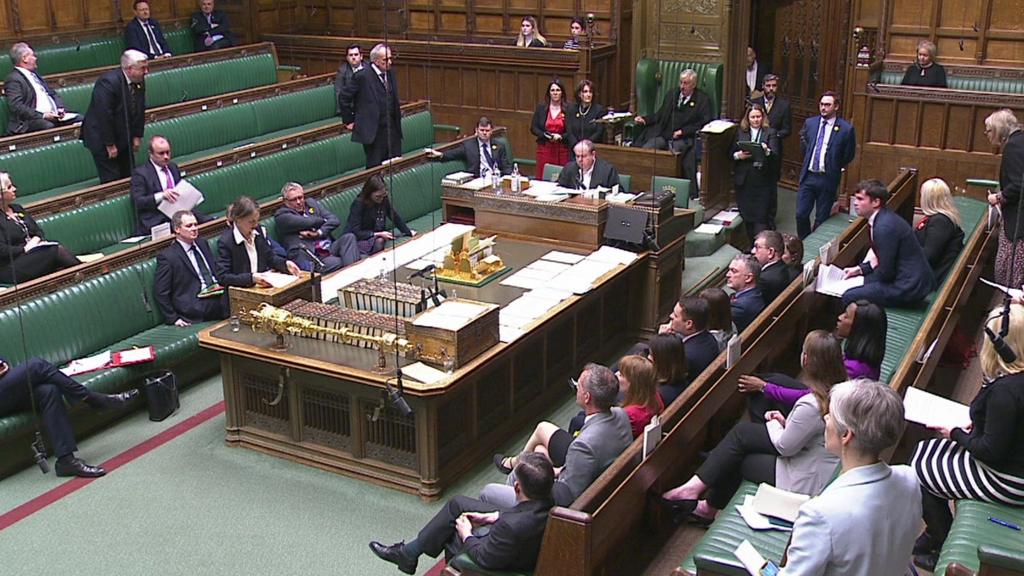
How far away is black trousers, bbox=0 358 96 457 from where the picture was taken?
5.46 meters

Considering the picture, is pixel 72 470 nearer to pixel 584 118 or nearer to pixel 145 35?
pixel 584 118

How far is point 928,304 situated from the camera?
6383mm

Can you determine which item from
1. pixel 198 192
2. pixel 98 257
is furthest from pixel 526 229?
pixel 98 257

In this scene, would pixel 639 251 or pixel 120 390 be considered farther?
pixel 639 251

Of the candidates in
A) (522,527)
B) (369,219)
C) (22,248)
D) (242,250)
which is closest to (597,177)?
(369,219)

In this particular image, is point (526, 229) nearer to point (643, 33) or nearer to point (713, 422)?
point (713, 422)

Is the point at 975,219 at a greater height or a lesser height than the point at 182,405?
greater

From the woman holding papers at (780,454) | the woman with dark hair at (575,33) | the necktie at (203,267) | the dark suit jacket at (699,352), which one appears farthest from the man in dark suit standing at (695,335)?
the woman with dark hair at (575,33)

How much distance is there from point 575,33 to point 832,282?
6285 mm

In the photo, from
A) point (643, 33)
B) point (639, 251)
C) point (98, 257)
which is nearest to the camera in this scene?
point (98, 257)

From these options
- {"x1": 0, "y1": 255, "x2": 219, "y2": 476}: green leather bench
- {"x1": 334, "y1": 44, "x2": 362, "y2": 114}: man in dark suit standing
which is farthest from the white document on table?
{"x1": 334, "y1": 44, "x2": 362, "y2": 114}: man in dark suit standing

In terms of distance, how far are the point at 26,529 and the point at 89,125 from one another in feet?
12.9

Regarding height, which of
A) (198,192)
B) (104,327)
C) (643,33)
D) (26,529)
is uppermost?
(643,33)

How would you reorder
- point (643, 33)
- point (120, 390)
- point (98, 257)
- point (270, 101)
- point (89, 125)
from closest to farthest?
point (120, 390), point (98, 257), point (89, 125), point (270, 101), point (643, 33)
